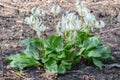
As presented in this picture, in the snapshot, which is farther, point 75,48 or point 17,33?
point 17,33

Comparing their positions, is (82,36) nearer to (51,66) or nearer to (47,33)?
(51,66)

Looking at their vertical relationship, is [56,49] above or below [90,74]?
above

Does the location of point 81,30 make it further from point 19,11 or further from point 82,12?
point 19,11

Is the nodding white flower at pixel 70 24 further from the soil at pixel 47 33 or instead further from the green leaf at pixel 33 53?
the soil at pixel 47 33

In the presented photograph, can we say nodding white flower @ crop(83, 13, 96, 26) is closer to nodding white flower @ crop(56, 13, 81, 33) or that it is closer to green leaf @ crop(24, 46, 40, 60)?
nodding white flower @ crop(56, 13, 81, 33)

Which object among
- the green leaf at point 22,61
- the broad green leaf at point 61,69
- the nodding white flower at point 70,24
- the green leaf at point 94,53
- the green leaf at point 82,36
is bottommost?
the broad green leaf at point 61,69

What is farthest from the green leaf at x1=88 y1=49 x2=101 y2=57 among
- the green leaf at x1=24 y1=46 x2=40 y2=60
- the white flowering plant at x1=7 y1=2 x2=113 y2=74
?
the green leaf at x1=24 y1=46 x2=40 y2=60

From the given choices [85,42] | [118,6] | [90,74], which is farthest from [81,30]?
[118,6]

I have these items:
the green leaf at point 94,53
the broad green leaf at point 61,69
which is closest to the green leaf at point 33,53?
the broad green leaf at point 61,69
